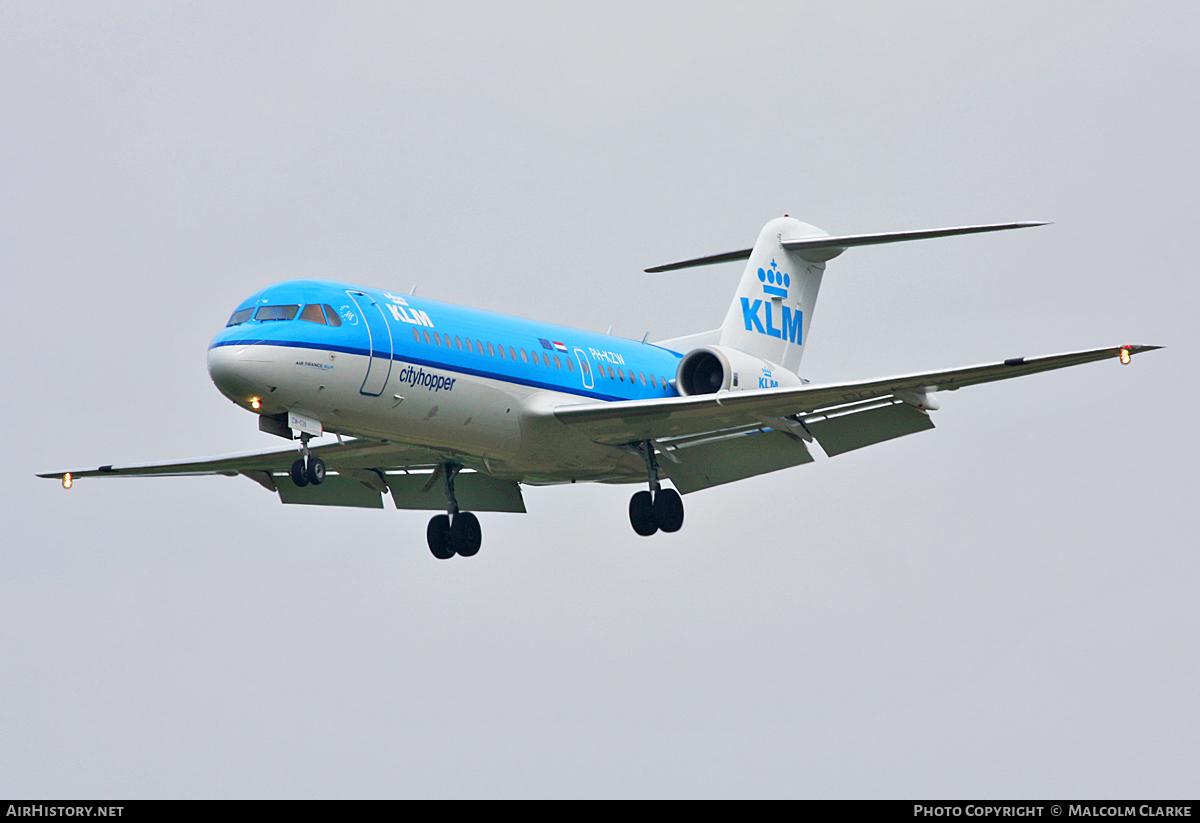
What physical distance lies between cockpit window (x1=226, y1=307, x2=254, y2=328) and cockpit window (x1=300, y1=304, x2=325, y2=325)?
28.1 inches

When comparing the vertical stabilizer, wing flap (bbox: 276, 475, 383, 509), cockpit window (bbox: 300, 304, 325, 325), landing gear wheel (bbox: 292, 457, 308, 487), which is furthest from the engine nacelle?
landing gear wheel (bbox: 292, 457, 308, 487)

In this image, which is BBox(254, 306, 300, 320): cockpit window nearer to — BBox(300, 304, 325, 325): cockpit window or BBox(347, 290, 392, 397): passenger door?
BBox(300, 304, 325, 325): cockpit window

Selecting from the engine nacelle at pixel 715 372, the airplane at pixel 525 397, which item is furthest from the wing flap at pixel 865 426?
the engine nacelle at pixel 715 372

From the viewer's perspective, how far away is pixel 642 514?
2569 centimetres

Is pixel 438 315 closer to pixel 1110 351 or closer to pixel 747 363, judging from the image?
pixel 747 363

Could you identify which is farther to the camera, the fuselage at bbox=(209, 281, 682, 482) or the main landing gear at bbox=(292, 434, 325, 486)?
the main landing gear at bbox=(292, 434, 325, 486)

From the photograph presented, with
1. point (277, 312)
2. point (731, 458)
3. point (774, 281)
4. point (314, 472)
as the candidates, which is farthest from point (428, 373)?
point (774, 281)

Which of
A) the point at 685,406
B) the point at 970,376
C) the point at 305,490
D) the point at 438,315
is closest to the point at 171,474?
the point at 305,490

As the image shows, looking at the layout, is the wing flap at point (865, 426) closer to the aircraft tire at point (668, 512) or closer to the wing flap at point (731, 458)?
the wing flap at point (731, 458)

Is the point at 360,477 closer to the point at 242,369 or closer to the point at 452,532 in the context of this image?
the point at 452,532

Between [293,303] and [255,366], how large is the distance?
126 cm

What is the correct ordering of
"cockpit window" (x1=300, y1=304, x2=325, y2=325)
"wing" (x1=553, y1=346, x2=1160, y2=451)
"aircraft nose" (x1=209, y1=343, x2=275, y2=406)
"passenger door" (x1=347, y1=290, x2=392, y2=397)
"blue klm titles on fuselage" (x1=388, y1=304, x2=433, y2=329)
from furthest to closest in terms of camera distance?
"blue klm titles on fuselage" (x1=388, y1=304, x2=433, y2=329)
"wing" (x1=553, y1=346, x2=1160, y2=451)
"passenger door" (x1=347, y1=290, x2=392, y2=397)
"cockpit window" (x1=300, y1=304, x2=325, y2=325)
"aircraft nose" (x1=209, y1=343, x2=275, y2=406)

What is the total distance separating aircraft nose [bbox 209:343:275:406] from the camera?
2075cm

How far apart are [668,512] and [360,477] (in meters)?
5.48
